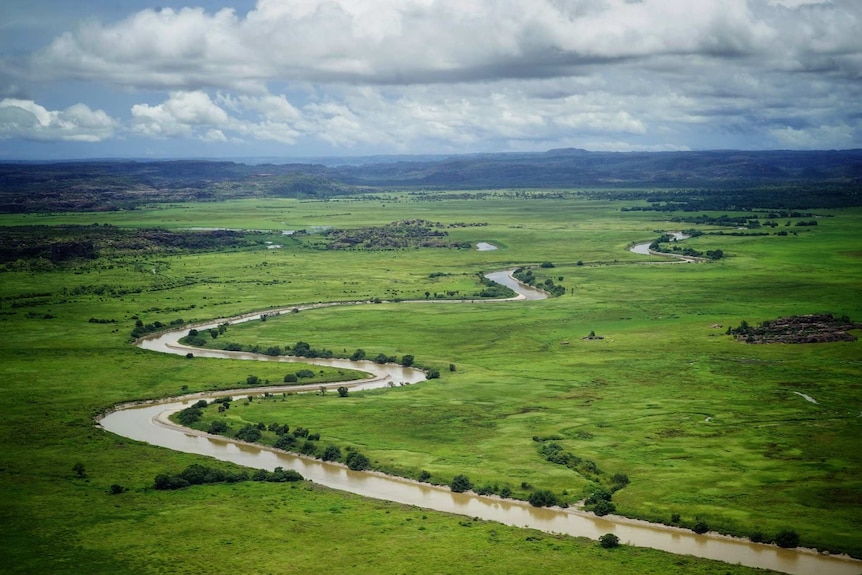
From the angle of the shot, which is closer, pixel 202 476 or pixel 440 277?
pixel 202 476

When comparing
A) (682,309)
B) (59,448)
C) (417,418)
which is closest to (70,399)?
(59,448)

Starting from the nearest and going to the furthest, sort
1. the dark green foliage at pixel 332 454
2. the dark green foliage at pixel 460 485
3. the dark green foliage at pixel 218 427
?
1. the dark green foliage at pixel 460 485
2. the dark green foliage at pixel 332 454
3. the dark green foliage at pixel 218 427

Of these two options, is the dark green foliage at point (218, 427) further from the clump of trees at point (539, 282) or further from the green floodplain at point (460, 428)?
the clump of trees at point (539, 282)

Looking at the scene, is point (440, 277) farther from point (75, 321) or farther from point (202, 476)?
point (202, 476)

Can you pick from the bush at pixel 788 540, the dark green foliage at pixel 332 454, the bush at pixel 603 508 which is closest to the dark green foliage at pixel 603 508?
the bush at pixel 603 508

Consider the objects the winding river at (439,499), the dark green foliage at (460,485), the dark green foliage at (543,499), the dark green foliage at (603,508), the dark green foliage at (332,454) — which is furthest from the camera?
the dark green foliage at (332,454)

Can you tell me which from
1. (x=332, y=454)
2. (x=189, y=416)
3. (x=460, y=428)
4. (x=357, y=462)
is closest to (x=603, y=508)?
(x=357, y=462)
